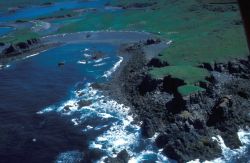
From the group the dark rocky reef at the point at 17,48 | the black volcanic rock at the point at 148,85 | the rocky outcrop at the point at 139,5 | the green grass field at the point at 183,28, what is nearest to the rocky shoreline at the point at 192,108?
the black volcanic rock at the point at 148,85

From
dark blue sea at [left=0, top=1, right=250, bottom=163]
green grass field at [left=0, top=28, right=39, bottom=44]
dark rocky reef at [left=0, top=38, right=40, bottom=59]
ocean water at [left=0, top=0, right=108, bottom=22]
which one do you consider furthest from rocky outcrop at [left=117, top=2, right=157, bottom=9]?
dark blue sea at [left=0, top=1, right=250, bottom=163]

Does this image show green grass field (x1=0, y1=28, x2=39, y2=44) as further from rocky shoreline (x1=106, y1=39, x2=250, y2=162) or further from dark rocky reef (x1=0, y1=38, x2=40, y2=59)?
rocky shoreline (x1=106, y1=39, x2=250, y2=162)

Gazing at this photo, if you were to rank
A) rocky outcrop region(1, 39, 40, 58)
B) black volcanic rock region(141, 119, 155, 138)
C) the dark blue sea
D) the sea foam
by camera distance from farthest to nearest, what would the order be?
rocky outcrop region(1, 39, 40, 58) → the sea foam → black volcanic rock region(141, 119, 155, 138) → the dark blue sea

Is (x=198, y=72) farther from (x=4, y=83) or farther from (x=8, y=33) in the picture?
(x=8, y=33)

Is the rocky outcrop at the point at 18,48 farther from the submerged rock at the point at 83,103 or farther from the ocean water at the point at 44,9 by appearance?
the ocean water at the point at 44,9

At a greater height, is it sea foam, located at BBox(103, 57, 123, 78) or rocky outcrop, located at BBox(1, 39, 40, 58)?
rocky outcrop, located at BBox(1, 39, 40, 58)

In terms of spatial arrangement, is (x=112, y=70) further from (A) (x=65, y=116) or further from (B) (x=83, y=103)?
(A) (x=65, y=116)

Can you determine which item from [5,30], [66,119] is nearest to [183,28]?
[66,119]

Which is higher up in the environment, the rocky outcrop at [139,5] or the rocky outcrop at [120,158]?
the rocky outcrop at [139,5]

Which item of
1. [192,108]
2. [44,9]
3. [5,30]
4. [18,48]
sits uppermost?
[44,9]
